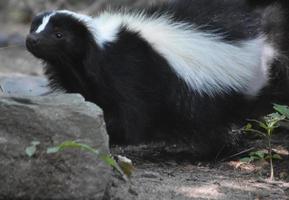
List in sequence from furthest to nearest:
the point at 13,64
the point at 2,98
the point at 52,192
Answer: the point at 13,64 < the point at 2,98 < the point at 52,192

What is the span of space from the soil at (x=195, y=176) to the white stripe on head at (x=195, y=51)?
66 centimetres

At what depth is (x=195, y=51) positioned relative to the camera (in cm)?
613

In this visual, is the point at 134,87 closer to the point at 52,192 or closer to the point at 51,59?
the point at 51,59

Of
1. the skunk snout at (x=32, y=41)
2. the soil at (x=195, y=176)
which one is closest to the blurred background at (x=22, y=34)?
the skunk snout at (x=32, y=41)

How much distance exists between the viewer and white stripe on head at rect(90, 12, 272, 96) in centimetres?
610

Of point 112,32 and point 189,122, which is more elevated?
point 112,32

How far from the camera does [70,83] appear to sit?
20.8ft

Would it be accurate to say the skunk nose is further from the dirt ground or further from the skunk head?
the dirt ground

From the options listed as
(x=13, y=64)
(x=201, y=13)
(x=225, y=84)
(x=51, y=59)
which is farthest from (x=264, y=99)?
(x=13, y=64)

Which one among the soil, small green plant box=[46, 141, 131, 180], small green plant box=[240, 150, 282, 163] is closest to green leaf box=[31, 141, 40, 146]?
small green plant box=[46, 141, 131, 180]

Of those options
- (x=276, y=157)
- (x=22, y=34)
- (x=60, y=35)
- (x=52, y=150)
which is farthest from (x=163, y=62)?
(x=22, y=34)

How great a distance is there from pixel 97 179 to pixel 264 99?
2824mm

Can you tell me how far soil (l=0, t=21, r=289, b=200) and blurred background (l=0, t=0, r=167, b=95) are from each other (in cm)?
190

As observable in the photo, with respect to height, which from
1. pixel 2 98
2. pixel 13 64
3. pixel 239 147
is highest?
pixel 2 98
